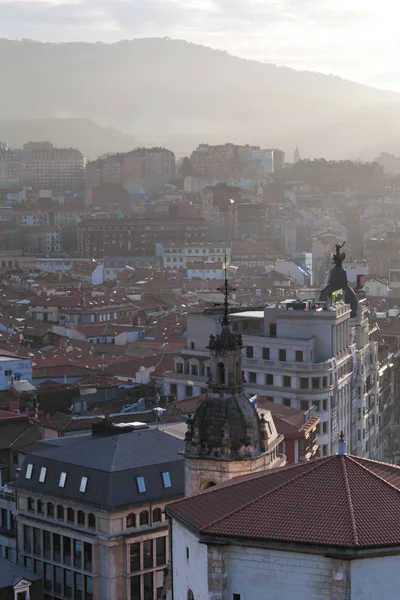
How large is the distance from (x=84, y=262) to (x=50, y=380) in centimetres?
10845

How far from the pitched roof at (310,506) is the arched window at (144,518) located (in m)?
12.6

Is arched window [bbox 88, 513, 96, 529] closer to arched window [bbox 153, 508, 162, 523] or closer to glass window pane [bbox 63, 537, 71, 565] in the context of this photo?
glass window pane [bbox 63, 537, 71, 565]

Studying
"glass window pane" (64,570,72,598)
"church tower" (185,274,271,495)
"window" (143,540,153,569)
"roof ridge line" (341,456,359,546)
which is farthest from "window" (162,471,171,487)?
"roof ridge line" (341,456,359,546)

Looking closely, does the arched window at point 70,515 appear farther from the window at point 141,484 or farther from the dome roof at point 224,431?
the dome roof at point 224,431

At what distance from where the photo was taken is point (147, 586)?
46.3m

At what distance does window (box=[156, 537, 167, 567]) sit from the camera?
46562 millimetres

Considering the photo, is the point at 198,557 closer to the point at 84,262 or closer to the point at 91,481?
the point at 91,481

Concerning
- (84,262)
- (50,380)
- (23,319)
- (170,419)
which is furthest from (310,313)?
(84,262)

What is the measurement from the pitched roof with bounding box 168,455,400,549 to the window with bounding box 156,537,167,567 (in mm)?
12863

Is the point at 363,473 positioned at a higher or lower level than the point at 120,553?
higher

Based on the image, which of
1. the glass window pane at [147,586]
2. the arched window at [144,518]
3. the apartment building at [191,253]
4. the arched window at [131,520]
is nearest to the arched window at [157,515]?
the arched window at [144,518]

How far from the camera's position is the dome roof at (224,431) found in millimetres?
37656

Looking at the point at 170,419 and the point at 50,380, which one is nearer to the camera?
the point at 170,419

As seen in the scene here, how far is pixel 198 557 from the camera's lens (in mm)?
32250
